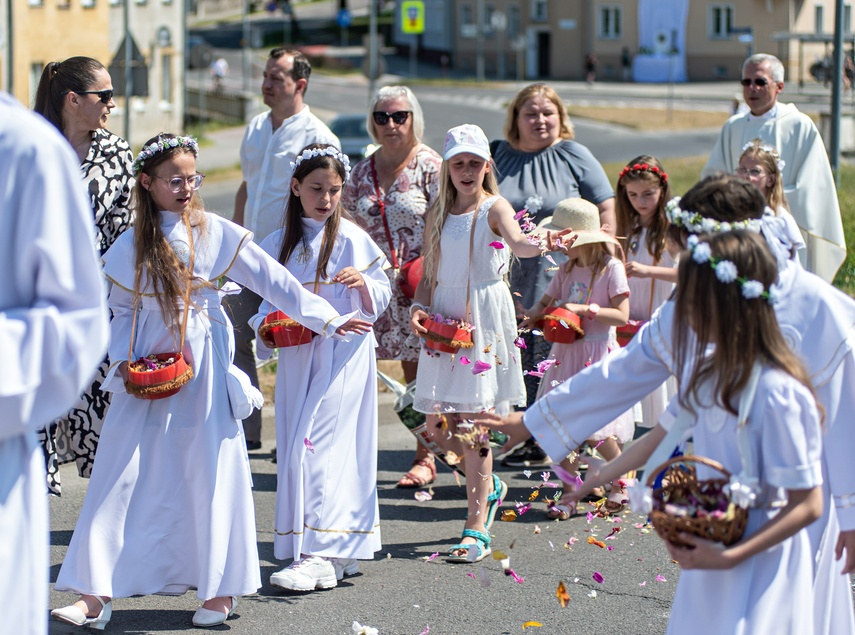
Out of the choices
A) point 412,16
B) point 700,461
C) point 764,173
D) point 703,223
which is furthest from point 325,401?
point 412,16

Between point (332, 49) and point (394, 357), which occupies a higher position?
point (332, 49)

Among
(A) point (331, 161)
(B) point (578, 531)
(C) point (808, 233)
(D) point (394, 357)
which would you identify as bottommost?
(B) point (578, 531)

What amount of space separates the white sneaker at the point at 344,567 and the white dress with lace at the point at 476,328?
84cm

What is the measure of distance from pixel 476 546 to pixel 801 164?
12.0 feet

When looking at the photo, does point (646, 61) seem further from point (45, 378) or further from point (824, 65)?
point (45, 378)

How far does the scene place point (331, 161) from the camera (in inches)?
239

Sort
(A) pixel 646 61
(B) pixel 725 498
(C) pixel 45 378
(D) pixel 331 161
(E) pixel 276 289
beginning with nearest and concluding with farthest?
(C) pixel 45 378 → (B) pixel 725 498 → (E) pixel 276 289 → (D) pixel 331 161 → (A) pixel 646 61


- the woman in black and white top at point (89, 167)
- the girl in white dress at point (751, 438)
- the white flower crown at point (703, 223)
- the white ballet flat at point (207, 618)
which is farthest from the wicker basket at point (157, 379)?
the girl in white dress at point (751, 438)

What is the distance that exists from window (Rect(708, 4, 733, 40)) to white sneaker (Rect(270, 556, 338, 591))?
2382 inches

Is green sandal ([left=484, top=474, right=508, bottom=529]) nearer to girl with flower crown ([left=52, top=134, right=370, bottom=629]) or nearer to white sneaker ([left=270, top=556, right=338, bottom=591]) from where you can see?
white sneaker ([left=270, top=556, right=338, bottom=591])

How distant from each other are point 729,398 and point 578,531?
3.51 m

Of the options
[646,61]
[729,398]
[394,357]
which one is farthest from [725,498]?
[646,61]

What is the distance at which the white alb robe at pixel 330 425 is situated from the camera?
5.84 metres

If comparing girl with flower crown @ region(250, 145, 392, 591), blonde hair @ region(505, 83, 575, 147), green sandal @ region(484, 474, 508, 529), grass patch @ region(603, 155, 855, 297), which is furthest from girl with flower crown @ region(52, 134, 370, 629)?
grass patch @ region(603, 155, 855, 297)
